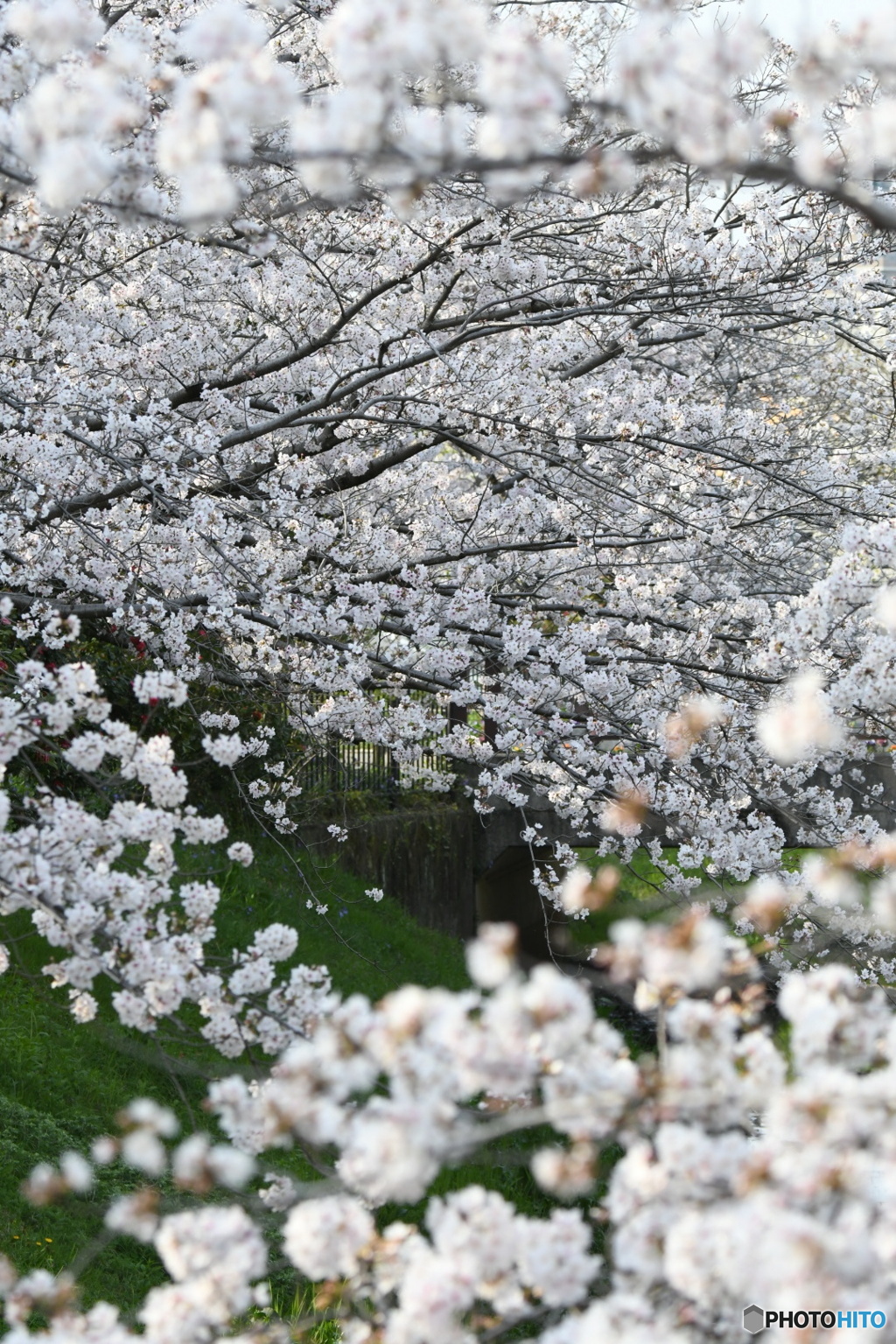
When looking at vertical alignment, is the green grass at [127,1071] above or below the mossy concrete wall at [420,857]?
below

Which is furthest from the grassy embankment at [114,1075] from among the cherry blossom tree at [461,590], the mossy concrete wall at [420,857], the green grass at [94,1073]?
the mossy concrete wall at [420,857]

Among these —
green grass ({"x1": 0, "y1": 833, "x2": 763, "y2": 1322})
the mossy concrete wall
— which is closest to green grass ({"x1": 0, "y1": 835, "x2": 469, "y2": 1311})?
green grass ({"x1": 0, "y1": 833, "x2": 763, "y2": 1322})

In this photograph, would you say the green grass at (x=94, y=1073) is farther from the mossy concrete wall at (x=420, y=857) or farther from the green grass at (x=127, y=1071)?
the mossy concrete wall at (x=420, y=857)

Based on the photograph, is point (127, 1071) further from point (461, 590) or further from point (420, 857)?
point (420, 857)

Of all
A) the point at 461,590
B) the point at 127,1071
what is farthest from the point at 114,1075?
the point at 461,590

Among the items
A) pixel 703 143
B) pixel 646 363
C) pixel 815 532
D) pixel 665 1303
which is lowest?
pixel 665 1303

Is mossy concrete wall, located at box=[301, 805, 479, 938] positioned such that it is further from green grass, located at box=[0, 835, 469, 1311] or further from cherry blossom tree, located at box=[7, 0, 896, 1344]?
green grass, located at box=[0, 835, 469, 1311]

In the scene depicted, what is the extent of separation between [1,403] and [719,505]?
14.8 ft

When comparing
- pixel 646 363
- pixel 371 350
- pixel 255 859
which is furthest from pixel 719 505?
pixel 255 859

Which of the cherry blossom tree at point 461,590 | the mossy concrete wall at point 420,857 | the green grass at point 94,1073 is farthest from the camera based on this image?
the mossy concrete wall at point 420,857

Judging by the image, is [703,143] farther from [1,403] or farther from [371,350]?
[371,350]

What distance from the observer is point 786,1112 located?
1.71 meters

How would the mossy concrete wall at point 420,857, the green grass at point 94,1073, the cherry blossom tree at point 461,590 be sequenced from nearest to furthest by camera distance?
the cherry blossom tree at point 461,590 → the green grass at point 94,1073 → the mossy concrete wall at point 420,857

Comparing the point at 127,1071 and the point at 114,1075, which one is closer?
the point at 114,1075
